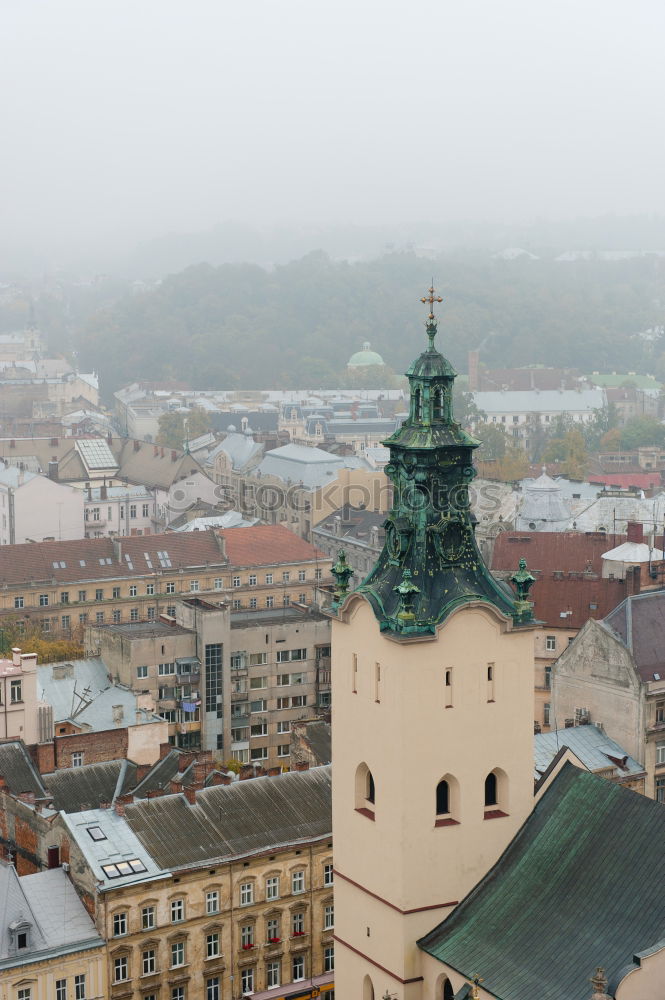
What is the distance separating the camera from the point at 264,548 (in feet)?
366

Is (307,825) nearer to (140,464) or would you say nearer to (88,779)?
(88,779)

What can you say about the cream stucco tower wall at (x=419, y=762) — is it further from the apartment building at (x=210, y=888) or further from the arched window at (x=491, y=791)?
the apartment building at (x=210, y=888)

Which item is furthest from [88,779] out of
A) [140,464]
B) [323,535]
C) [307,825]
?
[140,464]

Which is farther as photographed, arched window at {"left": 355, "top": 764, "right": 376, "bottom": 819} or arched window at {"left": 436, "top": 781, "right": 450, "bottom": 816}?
arched window at {"left": 355, "top": 764, "right": 376, "bottom": 819}

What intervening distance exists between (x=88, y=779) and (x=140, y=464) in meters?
106

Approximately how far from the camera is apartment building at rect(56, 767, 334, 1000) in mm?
49469

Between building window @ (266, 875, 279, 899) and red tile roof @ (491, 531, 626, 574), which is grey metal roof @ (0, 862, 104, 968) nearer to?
building window @ (266, 875, 279, 899)

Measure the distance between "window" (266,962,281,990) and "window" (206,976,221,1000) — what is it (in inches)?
77.0

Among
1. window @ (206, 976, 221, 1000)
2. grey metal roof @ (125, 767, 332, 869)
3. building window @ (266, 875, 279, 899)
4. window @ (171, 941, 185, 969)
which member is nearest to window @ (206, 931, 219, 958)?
window @ (206, 976, 221, 1000)

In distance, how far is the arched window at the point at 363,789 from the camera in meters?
38.1

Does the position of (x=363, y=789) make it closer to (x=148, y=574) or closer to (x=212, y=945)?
(x=212, y=945)

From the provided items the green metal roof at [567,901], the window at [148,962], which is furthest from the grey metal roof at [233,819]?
the green metal roof at [567,901]

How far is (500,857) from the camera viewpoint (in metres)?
37.8

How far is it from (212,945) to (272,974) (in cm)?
285
